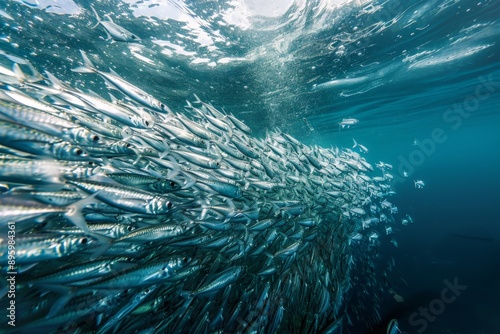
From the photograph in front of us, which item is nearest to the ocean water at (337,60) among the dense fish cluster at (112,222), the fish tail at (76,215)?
the dense fish cluster at (112,222)

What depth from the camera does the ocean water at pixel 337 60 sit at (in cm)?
806

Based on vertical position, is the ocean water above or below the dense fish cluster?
above

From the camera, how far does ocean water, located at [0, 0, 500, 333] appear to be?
8.06 metres

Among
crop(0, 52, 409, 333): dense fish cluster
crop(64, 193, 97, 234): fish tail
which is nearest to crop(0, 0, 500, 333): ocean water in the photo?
crop(0, 52, 409, 333): dense fish cluster

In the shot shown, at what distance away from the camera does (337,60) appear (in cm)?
1270

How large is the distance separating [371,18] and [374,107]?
1452 cm

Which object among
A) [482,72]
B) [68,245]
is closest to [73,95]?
[68,245]

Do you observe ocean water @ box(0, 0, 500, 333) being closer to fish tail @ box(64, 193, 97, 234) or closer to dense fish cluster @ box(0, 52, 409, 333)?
dense fish cluster @ box(0, 52, 409, 333)

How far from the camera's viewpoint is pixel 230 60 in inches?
463

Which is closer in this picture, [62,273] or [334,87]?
[62,273]

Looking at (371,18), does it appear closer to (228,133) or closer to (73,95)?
(228,133)

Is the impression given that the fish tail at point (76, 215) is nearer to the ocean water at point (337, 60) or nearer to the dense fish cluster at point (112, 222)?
the dense fish cluster at point (112, 222)

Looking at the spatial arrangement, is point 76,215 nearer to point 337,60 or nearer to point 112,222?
point 112,222

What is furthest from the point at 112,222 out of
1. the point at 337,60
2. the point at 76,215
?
the point at 337,60
